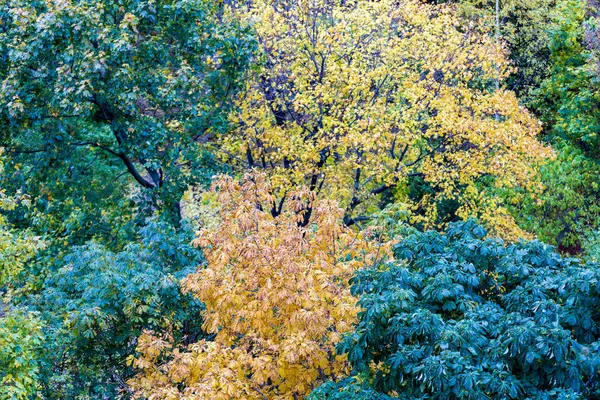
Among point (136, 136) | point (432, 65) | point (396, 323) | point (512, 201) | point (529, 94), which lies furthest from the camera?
point (529, 94)

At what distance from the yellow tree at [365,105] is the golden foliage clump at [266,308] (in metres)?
8.02

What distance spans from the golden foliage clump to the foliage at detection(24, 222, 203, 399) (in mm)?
1408

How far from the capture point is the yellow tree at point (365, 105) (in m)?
19.5

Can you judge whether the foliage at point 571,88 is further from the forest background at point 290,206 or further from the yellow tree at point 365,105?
the yellow tree at point 365,105

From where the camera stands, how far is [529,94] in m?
28.2

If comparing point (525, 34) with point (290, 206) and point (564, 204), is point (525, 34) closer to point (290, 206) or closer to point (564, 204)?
point (564, 204)

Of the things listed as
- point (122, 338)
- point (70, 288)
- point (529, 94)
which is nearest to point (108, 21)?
point (70, 288)

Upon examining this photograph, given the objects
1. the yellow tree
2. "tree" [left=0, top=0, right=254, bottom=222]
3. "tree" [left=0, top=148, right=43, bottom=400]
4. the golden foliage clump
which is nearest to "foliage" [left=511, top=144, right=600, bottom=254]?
the yellow tree

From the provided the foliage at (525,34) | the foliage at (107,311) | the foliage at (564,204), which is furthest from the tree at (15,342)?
the foliage at (525,34)

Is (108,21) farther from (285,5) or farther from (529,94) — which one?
(529,94)

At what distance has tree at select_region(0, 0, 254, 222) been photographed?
15.5m

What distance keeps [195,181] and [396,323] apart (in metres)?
9.86

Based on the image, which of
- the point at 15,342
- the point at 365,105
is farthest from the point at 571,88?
the point at 15,342

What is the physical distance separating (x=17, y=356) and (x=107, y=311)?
2.31 meters
